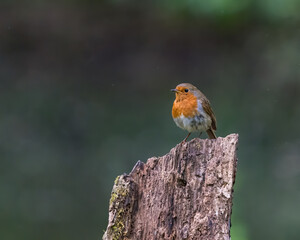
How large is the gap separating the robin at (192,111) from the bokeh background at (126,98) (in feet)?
4.76

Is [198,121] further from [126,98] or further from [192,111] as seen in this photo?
[126,98]

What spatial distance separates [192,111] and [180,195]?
1.53 meters

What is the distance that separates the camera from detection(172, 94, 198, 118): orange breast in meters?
4.70

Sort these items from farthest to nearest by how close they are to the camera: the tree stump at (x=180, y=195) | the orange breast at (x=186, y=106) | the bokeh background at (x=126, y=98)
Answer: the bokeh background at (x=126, y=98)
the orange breast at (x=186, y=106)
the tree stump at (x=180, y=195)

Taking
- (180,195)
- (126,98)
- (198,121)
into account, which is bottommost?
(180,195)

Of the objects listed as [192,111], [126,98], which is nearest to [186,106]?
[192,111]

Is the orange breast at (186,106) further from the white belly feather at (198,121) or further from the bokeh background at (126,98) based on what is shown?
the bokeh background at (126,98)

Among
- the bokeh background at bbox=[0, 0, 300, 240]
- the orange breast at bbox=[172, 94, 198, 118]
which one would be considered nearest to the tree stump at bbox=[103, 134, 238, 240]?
the orange breast at bbox=[172, 94, 198, 118]

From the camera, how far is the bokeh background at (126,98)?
809 centimetres

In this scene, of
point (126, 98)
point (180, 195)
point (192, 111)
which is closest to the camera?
point (180, 195)

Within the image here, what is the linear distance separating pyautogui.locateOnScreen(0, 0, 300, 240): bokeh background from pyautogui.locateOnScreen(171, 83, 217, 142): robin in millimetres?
1451

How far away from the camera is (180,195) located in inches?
128

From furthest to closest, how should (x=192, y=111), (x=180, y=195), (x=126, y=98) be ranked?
(x=126, y=98) → (x=192, y=111) → (x=180, y=195)

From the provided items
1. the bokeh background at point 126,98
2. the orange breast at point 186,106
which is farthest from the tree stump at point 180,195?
the bokeh background at point 126,98
